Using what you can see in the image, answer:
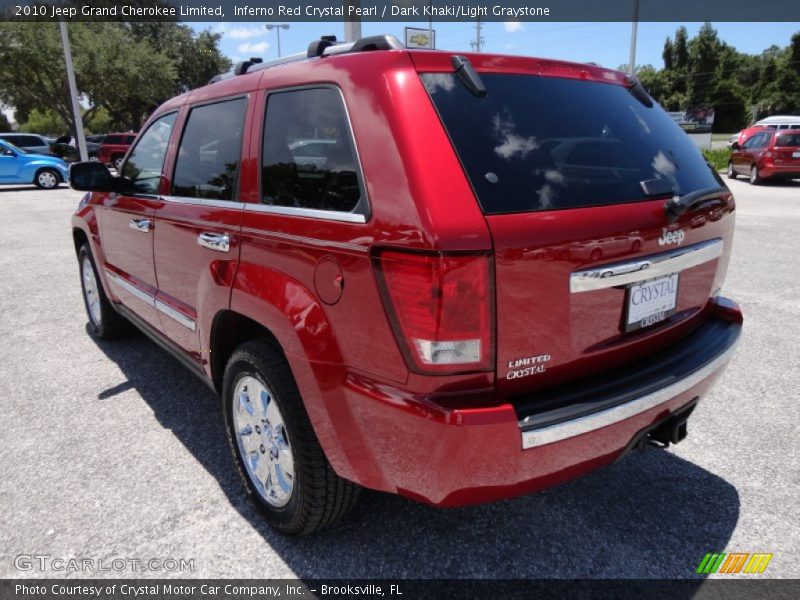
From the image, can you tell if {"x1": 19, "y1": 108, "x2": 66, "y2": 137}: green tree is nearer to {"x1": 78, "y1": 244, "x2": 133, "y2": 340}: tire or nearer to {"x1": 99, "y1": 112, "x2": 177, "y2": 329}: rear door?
{"x1": 78, "y1": 244, "x2": 133, "y2": 340}: tire

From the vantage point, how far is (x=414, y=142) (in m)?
1.78

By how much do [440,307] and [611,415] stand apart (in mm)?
725

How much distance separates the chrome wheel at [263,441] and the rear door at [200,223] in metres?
0.41

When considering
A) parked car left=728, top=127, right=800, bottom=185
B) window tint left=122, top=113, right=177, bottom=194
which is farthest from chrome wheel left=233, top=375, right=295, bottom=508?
parked car left=728, top=127, right=800, bottom=185

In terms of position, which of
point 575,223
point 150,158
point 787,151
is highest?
point 787,151

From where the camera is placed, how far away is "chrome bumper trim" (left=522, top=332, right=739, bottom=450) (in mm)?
1796

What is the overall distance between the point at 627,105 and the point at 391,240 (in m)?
1.41

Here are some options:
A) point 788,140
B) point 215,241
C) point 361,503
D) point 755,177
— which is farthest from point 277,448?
point 755,177

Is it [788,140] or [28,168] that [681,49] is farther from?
[28,168]

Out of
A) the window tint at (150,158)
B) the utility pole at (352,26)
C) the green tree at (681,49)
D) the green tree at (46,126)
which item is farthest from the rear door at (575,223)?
the green tree at (46,126)

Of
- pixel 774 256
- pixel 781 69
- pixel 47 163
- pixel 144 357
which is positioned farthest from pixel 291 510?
pixel 781 69

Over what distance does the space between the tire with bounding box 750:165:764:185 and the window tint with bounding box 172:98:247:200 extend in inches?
728

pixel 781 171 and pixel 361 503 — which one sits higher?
pixel 781 171

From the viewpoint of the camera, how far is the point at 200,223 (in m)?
2.73
